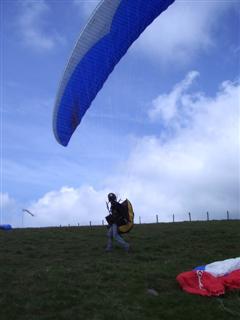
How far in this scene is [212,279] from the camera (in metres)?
10.6

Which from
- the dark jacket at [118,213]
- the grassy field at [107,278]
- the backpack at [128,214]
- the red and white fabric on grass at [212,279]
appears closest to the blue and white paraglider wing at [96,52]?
the dark jacket at [118,213]

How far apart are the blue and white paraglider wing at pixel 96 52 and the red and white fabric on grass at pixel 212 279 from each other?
20.4 ft

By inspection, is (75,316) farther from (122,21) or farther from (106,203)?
(122,21)

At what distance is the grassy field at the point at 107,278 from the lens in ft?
31.3

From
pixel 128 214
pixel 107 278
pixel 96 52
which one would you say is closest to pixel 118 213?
pixel 128 214

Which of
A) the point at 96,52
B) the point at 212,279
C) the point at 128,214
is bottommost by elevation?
the point at 212,279

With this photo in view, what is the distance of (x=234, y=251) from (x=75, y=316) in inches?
281

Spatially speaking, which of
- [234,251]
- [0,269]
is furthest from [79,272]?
[234,251]

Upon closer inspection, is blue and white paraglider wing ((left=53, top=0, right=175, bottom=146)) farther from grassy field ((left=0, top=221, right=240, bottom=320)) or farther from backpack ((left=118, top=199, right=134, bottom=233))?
grassy field ((left=0, top=221, right=240, bottom=320))

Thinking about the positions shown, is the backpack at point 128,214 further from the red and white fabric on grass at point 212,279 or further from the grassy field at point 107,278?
the red and white fabric on grass at point 212,279

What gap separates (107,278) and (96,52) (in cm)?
620

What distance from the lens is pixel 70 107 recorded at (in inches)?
581

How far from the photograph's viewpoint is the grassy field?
9.55 metres

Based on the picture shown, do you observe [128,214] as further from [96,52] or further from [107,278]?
[96,52]
